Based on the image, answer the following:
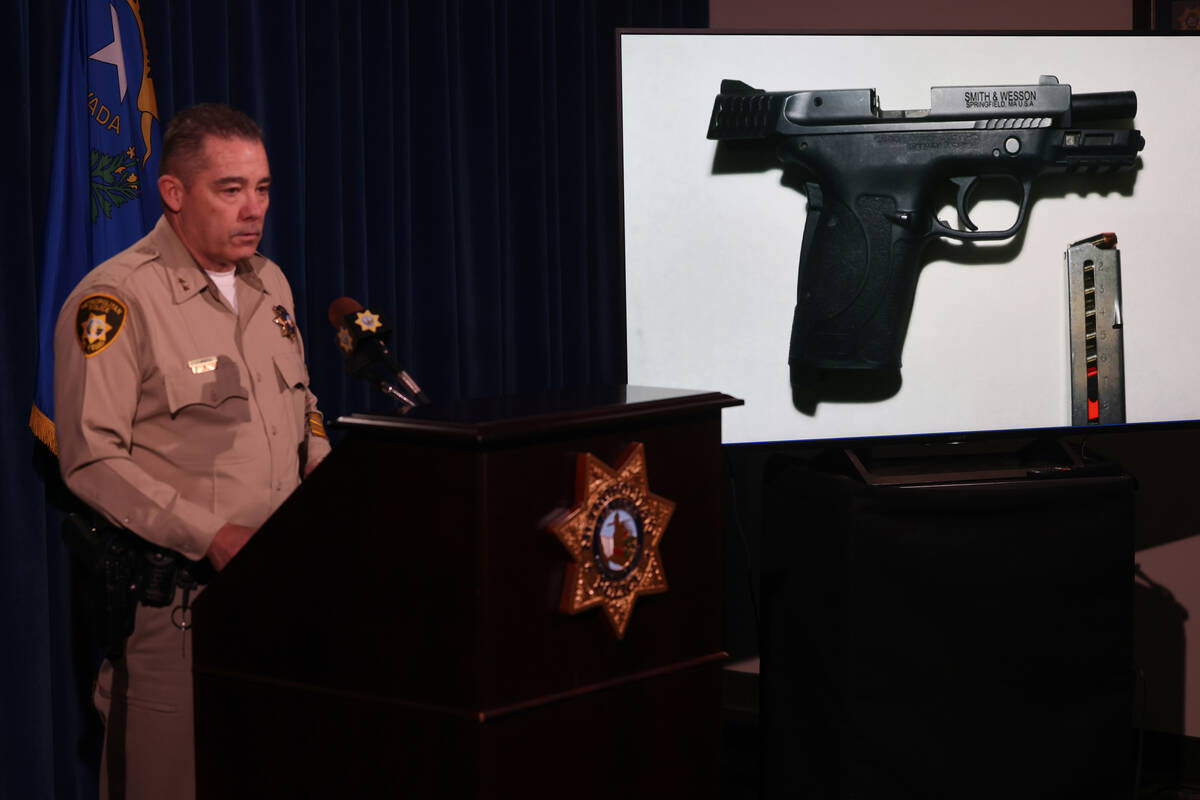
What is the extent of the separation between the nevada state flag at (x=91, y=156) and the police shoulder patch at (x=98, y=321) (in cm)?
34

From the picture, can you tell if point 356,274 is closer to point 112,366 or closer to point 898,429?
point 112,366

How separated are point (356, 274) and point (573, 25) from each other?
1.01 metres

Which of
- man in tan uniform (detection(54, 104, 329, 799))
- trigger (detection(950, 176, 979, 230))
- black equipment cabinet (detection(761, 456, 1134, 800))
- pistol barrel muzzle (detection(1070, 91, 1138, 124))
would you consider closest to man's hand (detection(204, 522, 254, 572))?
man in tan uniform (detection(54, 104, 329, 799))

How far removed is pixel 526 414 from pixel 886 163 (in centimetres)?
137

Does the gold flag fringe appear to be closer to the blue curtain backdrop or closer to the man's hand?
the blue curtain backdrop

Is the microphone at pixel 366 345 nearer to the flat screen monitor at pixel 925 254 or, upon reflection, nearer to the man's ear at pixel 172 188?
the man's ear at pixel 172 188

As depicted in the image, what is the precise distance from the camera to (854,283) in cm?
236

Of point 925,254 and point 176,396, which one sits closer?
point 176,396

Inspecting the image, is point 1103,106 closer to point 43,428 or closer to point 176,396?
point 176,396

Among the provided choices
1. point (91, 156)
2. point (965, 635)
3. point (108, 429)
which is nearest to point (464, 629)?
point (108, 429)

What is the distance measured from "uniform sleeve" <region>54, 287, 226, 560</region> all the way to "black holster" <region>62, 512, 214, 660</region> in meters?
0.08

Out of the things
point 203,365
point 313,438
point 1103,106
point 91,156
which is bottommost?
point 313,438

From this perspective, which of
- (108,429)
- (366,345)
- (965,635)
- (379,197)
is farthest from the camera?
(379,197)

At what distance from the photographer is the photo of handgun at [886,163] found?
2326mm
